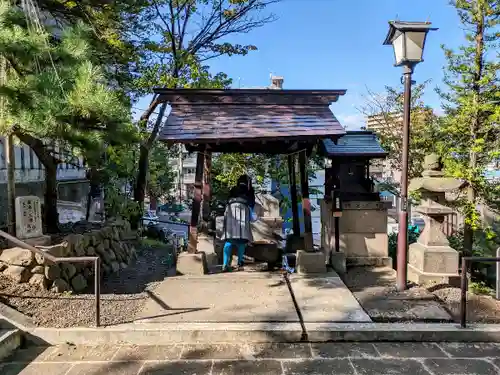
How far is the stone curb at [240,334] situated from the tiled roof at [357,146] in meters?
3.51

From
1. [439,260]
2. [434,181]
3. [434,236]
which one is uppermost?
[434,181]

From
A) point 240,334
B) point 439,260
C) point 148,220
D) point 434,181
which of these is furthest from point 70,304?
Answer: point 148,220

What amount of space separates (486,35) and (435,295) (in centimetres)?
601

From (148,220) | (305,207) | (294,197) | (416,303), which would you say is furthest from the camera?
(148,220)

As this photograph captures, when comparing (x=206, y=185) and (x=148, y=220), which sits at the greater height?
(x=206, y=185)

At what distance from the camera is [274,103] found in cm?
671

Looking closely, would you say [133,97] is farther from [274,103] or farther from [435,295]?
[435,295]

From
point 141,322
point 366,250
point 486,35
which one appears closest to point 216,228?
point 366,250

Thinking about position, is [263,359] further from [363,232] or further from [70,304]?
[363,232]

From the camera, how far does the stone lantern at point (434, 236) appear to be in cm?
607

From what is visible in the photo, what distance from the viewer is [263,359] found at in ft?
12.6

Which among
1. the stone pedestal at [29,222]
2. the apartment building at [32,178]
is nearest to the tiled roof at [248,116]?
the stone pedestal at [29,222]

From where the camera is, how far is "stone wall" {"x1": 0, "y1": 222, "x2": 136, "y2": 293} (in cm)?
498

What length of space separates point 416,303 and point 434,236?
5.18ft
